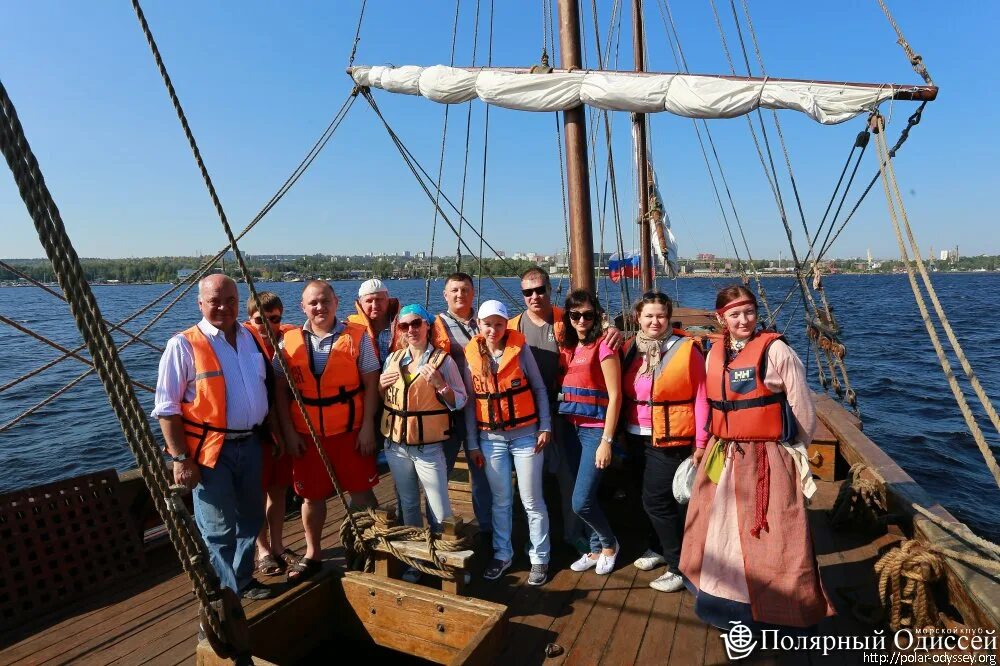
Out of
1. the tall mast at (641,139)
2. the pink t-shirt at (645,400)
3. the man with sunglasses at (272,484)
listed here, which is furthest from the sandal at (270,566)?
the tall mast at (641,139)

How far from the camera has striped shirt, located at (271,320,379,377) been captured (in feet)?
11.0

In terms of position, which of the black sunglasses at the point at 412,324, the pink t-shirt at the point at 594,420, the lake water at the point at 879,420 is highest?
the black sunglasses at the point at 412,324

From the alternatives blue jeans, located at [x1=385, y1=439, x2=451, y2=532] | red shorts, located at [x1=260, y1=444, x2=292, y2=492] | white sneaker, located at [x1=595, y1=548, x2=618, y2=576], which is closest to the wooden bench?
blue jeans, located at [x1=385, y1=439, x2=451, y2=532]

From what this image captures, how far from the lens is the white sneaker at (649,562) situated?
3.51 meters

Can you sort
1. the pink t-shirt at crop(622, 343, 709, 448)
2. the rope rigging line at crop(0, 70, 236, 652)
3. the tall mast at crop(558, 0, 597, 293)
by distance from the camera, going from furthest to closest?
1. the tall mast at crop(558, 0, 597, 293)
2. the pink t-shirt at crop(622, 343, 709, 448)
3. the rope rigging line at crop(0, 70, 236, 652)

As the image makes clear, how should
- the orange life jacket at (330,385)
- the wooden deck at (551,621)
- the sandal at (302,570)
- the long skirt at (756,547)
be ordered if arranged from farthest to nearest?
the sandal at (302,570), the orange life jacket at (330,385), the wooden deck at (551,621), the long skirt at (756,547)

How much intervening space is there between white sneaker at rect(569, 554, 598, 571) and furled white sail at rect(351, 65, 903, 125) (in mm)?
5013

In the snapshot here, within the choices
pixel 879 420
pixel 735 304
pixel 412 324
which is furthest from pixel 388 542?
pixel 879 420

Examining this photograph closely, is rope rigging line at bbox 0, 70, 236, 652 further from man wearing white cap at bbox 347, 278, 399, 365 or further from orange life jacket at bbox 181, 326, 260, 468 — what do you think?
man wearing white cap at bbox 347, 278, 399, 365

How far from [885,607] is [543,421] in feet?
6.54

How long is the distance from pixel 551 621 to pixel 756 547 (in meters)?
1.14

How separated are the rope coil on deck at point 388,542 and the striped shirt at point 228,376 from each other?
81cm

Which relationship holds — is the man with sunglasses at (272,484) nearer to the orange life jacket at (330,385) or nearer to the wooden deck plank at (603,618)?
the orange life jacket at (330,385)

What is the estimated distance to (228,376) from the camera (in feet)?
9.83
